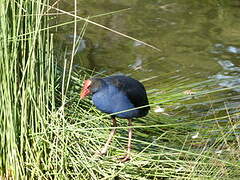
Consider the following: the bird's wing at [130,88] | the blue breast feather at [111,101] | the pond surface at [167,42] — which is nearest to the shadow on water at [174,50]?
the pond surface at [167,42]

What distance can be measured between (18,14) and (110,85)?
0.66m

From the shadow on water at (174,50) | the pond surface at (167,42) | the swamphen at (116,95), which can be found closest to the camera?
the swamphen at (116,95)

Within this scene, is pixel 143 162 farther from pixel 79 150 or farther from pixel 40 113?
pixel 40 113

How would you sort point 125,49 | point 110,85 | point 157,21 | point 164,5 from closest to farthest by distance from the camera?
point 110,85, point 125,49, point 157,21, point 164,5

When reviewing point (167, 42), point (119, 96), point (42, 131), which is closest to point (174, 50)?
point (167, 42)

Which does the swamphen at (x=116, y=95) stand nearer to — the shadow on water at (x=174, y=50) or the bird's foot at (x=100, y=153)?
the bird's foot at (x=100, y=153)

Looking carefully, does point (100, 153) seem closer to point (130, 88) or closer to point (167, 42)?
point (130, 88)

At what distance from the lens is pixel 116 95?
288 cm

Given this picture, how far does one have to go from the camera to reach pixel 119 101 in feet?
9.50

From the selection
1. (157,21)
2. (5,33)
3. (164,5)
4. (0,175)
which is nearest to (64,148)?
(0,175)

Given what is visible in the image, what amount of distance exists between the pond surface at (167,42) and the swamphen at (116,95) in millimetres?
1173

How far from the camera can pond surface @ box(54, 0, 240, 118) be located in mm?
4996

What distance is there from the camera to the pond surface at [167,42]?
5.00 m

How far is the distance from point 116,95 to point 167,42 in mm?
2968
